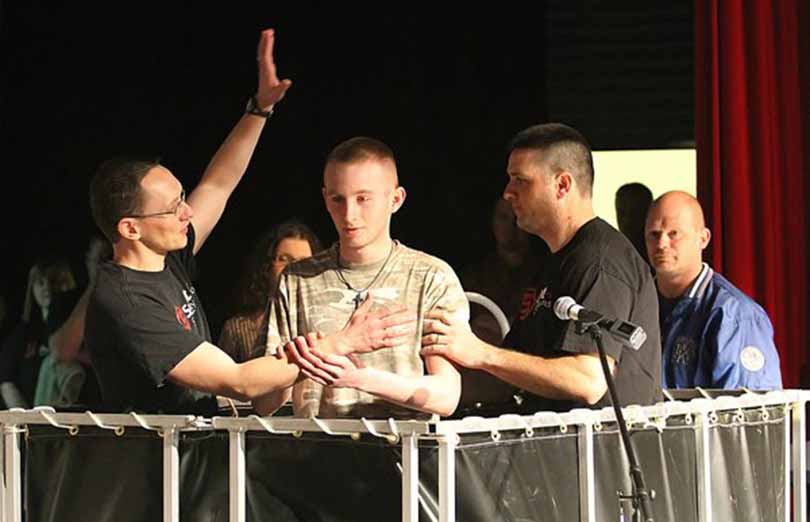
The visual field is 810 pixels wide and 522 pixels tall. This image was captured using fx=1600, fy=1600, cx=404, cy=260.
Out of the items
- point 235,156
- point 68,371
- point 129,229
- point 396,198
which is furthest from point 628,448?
point 68,371

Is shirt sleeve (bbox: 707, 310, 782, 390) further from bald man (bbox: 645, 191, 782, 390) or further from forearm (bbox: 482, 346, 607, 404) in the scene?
forearm (bbox: 482, 346, 607, 404)

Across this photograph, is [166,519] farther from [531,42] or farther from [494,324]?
[531,42]

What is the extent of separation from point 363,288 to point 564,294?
0.46m

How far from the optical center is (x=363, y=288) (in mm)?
3348

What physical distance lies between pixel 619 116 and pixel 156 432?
4045 mm

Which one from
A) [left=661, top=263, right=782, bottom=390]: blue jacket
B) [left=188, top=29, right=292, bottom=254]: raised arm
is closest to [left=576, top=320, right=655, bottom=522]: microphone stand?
[left=188, top=29, right=292, bottom=254]: raised arm

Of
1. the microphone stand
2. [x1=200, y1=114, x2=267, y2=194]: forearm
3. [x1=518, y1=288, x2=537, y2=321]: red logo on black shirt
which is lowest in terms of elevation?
the microphone stand

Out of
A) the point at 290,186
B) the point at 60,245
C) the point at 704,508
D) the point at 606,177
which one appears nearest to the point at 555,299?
the point at 704,508

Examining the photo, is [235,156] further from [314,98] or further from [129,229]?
[314,98]

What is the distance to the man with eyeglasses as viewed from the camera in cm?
325

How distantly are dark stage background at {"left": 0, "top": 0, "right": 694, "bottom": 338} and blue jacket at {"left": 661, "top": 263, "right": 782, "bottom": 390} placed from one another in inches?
75.3

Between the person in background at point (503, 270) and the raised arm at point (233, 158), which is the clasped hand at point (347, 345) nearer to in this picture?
the raised arm at point (233, 158)

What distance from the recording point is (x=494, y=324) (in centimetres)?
603

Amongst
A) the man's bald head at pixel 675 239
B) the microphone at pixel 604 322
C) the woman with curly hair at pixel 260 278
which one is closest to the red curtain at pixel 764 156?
the man's bald head at pixel 675 239
